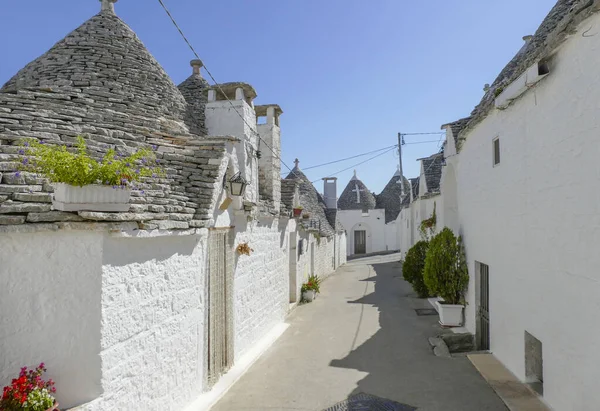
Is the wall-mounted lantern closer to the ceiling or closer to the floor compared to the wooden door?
closer to the ceiling

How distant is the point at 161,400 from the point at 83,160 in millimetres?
3047

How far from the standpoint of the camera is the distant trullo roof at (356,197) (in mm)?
38344

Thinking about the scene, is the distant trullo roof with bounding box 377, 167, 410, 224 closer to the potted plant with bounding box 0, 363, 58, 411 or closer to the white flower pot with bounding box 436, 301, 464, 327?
the white flower pot with bounding box 436, 301, 464, 327

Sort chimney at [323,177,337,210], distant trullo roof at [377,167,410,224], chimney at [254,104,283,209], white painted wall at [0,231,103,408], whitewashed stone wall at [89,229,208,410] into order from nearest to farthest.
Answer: white painted wall at [0,231,103,408]
whitewashed stone wall at [89,229,208,410]
chimney at [254,104,283,209]
chimney at [323,177,337,210]
distant trullo roof at [377,167,410,224]

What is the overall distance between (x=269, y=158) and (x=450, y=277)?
217 inches

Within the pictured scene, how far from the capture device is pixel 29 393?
3.59 metres

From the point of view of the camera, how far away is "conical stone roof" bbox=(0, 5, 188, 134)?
25.6ft

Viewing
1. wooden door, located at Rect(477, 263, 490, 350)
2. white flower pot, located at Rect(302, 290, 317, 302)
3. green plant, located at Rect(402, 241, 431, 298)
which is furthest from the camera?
green plant, located at Rect(402, 241, 431, 298)

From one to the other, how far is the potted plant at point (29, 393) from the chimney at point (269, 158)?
24.8 ft

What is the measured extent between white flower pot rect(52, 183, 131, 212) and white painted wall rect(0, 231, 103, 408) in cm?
29

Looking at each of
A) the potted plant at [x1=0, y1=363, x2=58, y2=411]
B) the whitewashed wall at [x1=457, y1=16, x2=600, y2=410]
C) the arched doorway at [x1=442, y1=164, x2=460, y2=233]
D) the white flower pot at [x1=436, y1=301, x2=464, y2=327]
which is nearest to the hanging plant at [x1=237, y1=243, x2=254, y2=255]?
the potted plant at [x1=0, y1=363, x2=58, y2=411]

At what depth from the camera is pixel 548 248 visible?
527cm

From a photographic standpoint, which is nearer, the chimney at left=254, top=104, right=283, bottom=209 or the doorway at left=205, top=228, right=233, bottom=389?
the doorway at left=205, top=228, right=233, bottom=389

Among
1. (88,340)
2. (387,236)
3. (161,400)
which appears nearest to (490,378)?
(161,400)
